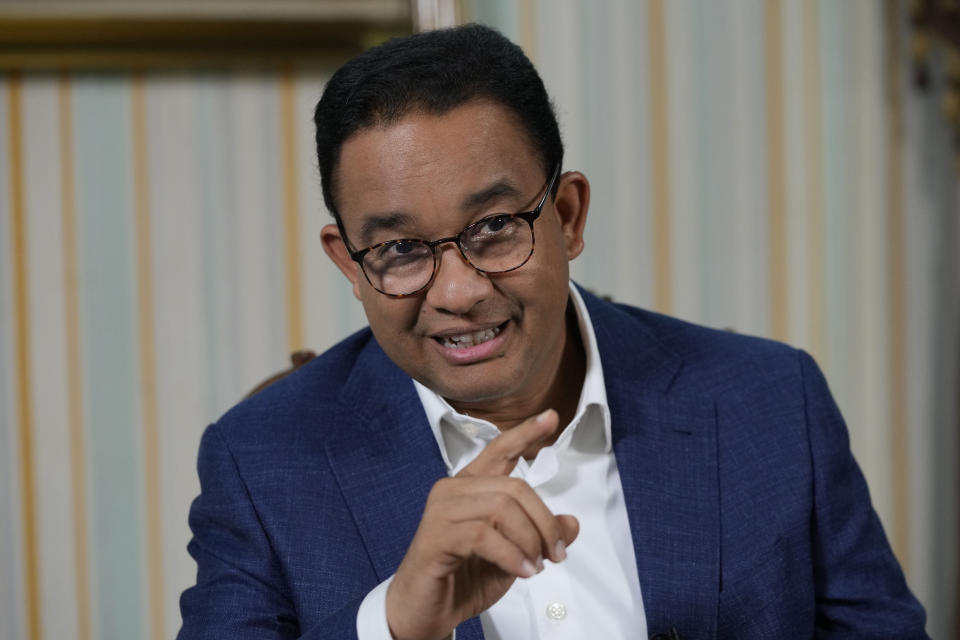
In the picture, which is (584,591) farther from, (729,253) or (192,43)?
(192,43)

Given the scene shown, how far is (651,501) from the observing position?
52.7 inches

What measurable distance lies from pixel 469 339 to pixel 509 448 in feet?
0.72


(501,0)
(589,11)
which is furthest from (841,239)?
(501,0)

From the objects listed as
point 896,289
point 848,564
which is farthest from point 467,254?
point 896,289

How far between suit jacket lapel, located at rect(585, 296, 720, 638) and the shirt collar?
4 cm

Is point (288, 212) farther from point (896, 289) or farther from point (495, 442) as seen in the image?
point (896, 289)

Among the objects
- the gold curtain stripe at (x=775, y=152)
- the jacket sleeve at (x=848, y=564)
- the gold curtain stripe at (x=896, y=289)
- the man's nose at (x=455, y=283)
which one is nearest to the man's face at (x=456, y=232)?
the man's nose at (x=455, y=283)

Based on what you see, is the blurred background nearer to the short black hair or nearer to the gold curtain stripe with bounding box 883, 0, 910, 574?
the gold curtain stripe with bounding box 883, 0, 910, 574

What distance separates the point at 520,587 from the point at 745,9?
5.63 ft

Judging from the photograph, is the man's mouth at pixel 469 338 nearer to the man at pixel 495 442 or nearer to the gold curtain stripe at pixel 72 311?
the man at pixel 495 442

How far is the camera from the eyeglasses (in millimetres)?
1192

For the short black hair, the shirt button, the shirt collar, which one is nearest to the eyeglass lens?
the short black hair

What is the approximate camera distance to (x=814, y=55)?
2469 mm

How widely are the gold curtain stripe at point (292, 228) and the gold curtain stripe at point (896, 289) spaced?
4.90 feet
